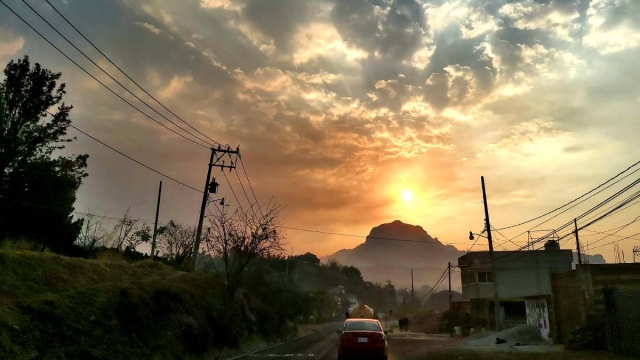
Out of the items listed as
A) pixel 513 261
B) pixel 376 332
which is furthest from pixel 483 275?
pixel 376 332

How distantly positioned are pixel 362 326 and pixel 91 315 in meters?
9.59

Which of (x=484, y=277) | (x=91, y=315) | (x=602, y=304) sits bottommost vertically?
(x=91, y=315)

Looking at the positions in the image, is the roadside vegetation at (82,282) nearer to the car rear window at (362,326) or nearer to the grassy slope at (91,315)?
the grassy slope at (91,315)

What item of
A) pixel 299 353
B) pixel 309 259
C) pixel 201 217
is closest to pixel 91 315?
pixel 299 353

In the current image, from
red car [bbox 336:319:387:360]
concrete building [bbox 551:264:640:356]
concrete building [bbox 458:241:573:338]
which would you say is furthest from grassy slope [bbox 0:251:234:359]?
concrete building [bbox 458:241:573:338]

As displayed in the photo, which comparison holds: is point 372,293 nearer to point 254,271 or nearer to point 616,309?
point 254,271

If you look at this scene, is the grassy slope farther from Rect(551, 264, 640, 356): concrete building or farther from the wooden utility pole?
Rect(551, 264, 640, 356): concrete building

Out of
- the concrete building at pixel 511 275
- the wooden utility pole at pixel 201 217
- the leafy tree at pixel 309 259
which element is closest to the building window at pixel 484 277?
the concrete building at pixel 511 275

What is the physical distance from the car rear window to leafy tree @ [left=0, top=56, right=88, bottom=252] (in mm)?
19346

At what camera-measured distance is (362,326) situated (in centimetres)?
1656

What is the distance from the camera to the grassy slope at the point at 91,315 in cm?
1155

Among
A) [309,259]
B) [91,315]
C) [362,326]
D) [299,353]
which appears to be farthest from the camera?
[309,259]

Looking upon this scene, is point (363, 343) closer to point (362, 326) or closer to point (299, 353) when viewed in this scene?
point (362, 326)

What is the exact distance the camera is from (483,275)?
5372 cm
